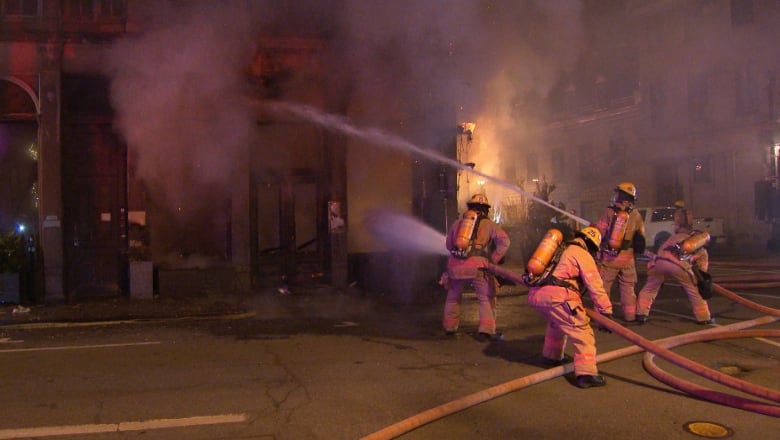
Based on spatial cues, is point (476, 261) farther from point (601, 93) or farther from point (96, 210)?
point (601, 93)

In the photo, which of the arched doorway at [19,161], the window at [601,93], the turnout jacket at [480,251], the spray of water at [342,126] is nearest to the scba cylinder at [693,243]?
the turnout jacket at [480,251]

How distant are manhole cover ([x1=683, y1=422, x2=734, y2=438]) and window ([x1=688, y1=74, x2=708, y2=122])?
18.1 m

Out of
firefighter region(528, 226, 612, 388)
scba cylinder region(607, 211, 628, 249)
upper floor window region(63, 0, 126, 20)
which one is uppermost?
upper floor window region(63, 0, 126, 20)

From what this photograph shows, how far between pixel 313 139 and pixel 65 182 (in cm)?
389

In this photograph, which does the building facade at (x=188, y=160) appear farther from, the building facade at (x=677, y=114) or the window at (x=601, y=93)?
the window at (x=601, y=93)

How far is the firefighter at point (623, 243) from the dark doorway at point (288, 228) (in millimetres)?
4971

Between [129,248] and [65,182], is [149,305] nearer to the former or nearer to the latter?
[129,248]

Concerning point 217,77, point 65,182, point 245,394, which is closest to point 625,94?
point 217,77

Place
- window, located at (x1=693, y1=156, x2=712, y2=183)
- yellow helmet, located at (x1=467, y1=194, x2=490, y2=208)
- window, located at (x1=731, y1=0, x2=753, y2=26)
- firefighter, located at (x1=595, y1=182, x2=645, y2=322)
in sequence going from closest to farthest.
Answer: yellow helmet, located at (x1=467, y1=194, x2=490, y2=208), firefighter, located at (x1=595, y1=182, x2=645, y2=322), window, located at (x1=731, y1=0, x2=753, y2=26), window, located at (x1=693, y1=156, x2=712, y2=183)

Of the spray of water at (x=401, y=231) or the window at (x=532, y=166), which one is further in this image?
the window at (x=532, y=166)

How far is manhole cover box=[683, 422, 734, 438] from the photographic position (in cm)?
324

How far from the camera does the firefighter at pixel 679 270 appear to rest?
6133 millimetres

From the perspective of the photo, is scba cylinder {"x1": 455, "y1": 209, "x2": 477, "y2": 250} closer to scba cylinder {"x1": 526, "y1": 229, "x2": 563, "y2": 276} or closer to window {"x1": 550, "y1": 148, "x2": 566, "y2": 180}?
scba cylinder {"x1": 526, "y1": 229, "x2": 563, "y2": 276}

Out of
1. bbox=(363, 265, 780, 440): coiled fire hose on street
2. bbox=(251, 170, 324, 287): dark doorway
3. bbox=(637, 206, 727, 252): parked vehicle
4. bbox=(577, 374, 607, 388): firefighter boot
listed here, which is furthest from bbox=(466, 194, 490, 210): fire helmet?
bbox=(637, 206, 727, 252): parked vehicle
